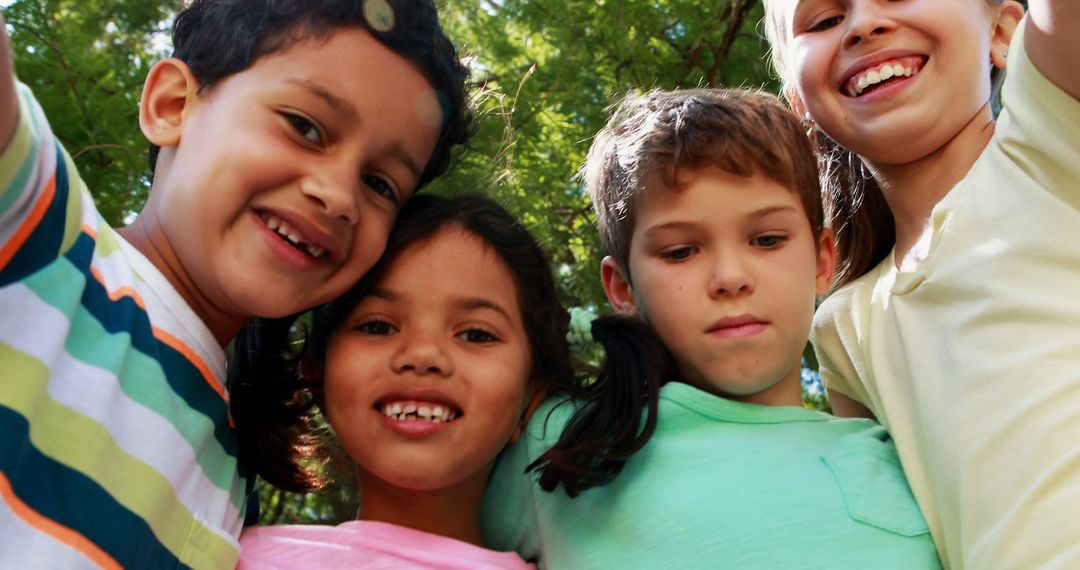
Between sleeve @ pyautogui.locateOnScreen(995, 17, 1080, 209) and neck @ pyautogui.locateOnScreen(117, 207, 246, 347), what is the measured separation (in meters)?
1.36

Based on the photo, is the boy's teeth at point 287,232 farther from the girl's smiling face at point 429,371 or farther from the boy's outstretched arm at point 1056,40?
the boy's outstretched arm at point 1056,40

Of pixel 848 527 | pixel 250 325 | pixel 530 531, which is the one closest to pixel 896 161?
pixel 848 527

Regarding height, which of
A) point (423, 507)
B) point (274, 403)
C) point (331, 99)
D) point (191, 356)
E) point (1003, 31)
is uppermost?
point (1003, 31)

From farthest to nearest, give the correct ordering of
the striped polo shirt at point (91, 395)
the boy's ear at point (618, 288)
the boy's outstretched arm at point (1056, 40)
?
1. the boy's ear at point (618, 288)
2. the boy's outstretched arm at point (1056, 40)
3. the striped polo shirt at point (91, 395)

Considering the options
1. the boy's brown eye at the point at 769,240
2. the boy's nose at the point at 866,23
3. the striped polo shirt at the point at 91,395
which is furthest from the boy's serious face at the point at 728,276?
the striped polo shirt at the point at 91,395

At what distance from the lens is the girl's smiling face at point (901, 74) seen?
1938 mm

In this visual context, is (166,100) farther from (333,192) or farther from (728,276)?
(728,276)

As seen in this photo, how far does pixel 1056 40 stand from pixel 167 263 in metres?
1.42

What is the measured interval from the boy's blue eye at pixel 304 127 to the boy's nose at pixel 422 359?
1.27 feet

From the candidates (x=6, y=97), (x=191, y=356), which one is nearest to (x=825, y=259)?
(x=191, y=356)

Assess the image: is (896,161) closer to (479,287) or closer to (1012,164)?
(1012,164)

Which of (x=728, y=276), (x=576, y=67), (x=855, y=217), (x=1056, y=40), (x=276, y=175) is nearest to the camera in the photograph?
(x=1056, y=40)

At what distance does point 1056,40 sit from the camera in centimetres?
139

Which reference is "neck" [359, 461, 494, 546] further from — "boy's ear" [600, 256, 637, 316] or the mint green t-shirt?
"boy's ear" [600, 256, 637, 316]
